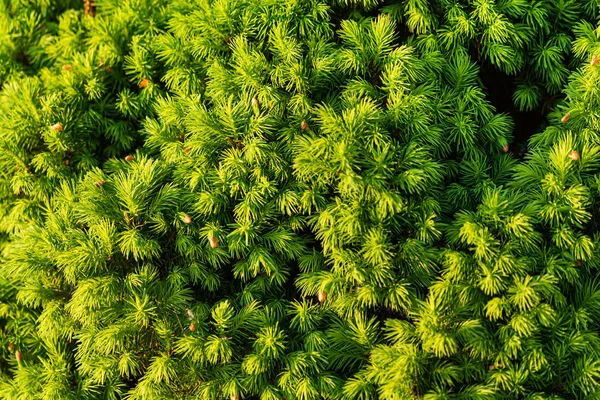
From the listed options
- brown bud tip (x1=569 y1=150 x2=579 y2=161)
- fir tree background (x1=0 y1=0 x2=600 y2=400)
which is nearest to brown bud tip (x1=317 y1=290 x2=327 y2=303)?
fir tree background (x1=0 y1=0 x2=600 y2=400)

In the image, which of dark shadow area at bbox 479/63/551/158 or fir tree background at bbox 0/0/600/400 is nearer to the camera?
fir tree background at bbox 0/0/600/400

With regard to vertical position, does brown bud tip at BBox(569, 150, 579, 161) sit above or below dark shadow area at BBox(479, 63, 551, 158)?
above

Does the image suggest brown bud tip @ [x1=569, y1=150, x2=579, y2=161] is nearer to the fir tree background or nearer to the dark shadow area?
the fir tree background

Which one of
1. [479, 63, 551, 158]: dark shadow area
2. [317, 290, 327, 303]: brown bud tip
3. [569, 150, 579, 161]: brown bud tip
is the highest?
[569, 150, 579, 161]: brown bud tip

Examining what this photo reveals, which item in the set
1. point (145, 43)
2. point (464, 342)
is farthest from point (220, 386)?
point (145, 43)

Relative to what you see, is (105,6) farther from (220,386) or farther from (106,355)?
(220,386)

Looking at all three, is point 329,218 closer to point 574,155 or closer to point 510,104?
point 574,155

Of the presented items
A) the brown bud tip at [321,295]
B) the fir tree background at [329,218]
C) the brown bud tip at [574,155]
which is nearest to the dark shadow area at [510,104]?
the fir tree background at [329,218]

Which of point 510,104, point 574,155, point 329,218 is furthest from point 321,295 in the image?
point 510,104
